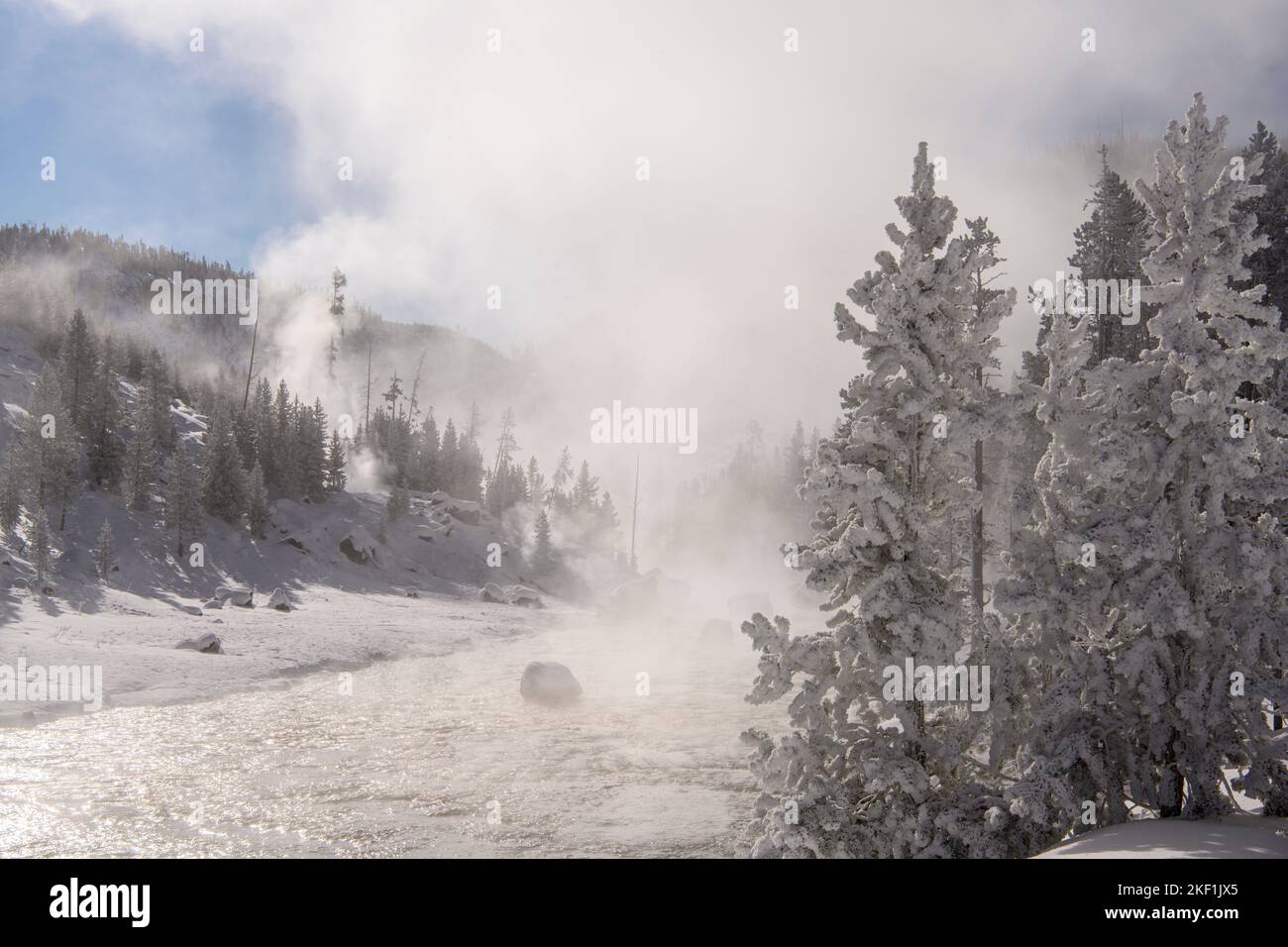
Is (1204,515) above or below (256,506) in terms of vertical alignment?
above

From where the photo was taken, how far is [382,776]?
792 inches

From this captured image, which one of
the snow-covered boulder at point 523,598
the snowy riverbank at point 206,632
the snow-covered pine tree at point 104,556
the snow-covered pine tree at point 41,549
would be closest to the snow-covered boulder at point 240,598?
the snowy riverbank at point 206,632

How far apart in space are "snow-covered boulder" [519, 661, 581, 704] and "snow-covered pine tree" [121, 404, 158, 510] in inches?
1781

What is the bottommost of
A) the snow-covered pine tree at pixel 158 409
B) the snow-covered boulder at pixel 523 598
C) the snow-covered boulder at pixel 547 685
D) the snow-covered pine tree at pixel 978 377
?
the snow-covered boulder at pixel 523 598

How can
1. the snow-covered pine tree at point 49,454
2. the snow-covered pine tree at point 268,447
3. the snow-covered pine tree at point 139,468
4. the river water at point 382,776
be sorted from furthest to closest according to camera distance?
the snow-covered pine tree at point 268,447, the snow-covered pine tree at point 139,468, the snow-covered pine tree at point 49,454, the river water at point 382,776

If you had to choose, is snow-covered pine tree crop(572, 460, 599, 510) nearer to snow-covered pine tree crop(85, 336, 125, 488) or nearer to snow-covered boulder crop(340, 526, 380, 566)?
snow-covered boulder crop(340, 526, 380, 566)

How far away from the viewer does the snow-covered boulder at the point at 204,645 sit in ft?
109

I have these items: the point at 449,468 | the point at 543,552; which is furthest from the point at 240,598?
the point at 449,468

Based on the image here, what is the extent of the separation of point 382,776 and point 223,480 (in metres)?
54.7

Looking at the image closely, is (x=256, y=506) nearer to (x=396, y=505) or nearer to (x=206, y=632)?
(x=396, y=505)

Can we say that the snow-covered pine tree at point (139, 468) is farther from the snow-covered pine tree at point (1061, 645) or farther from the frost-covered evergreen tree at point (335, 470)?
the snow-covered pine tree at point (1061, 645)

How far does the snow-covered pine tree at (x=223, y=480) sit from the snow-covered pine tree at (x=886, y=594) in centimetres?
6510

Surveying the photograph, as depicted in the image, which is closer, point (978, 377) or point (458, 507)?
point (978, 377)

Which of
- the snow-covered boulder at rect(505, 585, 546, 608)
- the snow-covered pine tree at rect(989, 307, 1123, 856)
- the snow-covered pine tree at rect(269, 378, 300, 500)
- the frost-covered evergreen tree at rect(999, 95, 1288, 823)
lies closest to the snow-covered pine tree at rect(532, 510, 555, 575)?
the snow-covered boulder at rect(505, 585, 546, 608)
